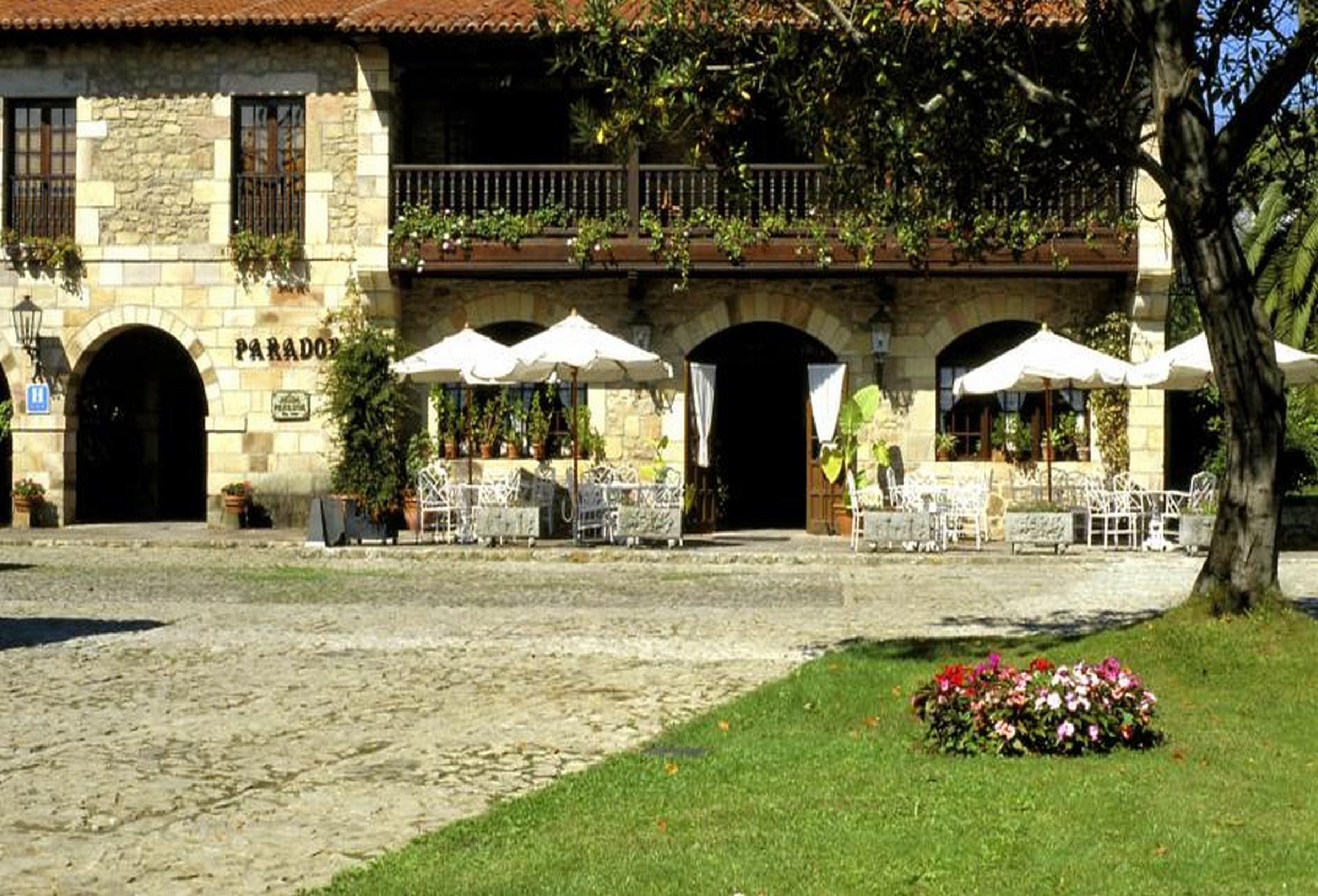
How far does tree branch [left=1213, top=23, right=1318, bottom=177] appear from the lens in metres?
9.01

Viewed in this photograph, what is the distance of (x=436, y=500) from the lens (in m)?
20.6

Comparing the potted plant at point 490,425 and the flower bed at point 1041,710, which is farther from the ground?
the potted plant at point 490,425

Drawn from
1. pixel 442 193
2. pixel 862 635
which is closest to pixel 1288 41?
pixel 862 635

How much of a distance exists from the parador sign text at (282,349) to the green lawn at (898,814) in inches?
586

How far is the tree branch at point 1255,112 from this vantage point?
9.01 m

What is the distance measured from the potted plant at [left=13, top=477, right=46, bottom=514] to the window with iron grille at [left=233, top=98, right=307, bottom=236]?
14.7 feet

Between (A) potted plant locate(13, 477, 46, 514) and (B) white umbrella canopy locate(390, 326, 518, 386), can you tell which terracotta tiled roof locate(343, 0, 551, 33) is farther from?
(A) potted plant locate(13, 477, 46, 514)

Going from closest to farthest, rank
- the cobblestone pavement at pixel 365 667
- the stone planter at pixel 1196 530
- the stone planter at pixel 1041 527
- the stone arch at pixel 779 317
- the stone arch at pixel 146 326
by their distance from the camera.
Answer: the cobblestone pavement at pixel 365 667, the stone planter at pixel 1196 530, the stone planter at pixel 1041 527, the stone arch at pixel 779 317, the stone arch at pixel 146 326

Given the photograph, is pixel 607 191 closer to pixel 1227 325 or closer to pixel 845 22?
pixel 845 22

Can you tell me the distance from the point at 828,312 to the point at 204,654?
41.6 feet

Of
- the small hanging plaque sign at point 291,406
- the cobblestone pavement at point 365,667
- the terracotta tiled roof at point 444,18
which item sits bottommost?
the cobblestone pavement at point 365,667

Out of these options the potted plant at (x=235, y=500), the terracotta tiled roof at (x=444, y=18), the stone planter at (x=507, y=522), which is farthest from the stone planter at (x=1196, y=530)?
the potted plant at (x=235, y=500)

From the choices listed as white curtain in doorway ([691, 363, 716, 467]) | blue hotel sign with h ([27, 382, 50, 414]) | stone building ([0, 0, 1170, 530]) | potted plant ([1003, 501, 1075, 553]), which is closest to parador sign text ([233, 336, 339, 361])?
stone building ([0, 0, 1170, 530])

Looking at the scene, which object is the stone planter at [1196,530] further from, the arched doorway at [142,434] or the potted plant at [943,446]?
the arched doorway at [142,434]
